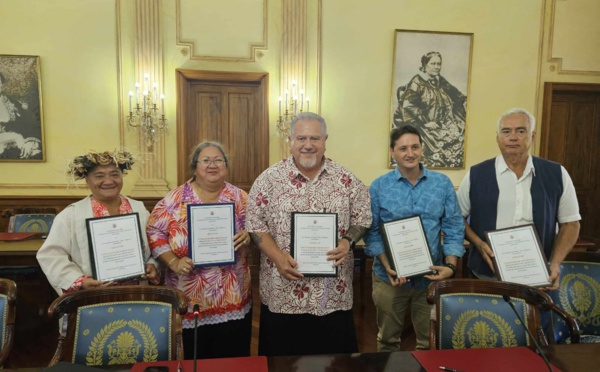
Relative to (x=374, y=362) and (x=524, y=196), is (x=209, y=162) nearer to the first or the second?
(x=374, y=362)

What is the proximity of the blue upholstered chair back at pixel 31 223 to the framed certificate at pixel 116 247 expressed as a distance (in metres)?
2.29

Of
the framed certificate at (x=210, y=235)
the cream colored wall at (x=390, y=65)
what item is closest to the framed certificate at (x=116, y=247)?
the framed certificate at (x=210, y=235)

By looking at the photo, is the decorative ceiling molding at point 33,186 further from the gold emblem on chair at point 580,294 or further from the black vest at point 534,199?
the gold emblem on chair at point 580,294

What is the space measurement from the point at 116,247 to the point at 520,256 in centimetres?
190

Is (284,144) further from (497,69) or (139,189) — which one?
(497,69)

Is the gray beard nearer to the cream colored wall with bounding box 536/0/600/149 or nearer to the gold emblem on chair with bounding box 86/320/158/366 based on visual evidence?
the gold emblem on chair with bounding box 86/320/158/366

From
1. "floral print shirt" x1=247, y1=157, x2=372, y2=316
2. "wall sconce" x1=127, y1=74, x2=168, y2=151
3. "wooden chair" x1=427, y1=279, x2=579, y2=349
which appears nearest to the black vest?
"wooden chair" x1=427, y1=279, x2=579, y2=349

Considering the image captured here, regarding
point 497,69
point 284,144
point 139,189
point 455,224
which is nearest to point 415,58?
point 497,69

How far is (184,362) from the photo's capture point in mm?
1259

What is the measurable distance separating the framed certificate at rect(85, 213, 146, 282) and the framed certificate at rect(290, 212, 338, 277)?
2.34 feet

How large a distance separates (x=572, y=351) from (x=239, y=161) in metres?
4.03

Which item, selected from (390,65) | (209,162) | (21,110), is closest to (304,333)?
(209,162)

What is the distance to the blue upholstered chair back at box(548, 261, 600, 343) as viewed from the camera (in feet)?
A: 7.00

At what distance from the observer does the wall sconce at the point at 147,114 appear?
455cm
